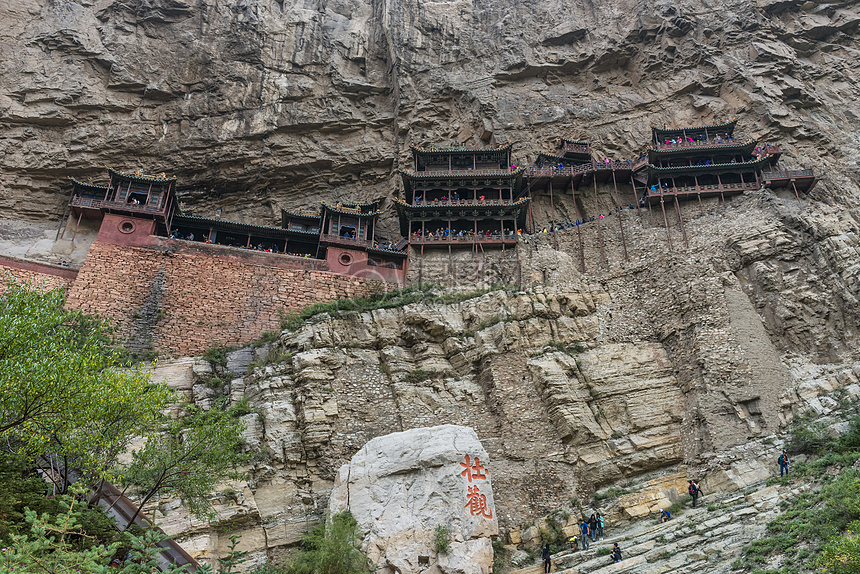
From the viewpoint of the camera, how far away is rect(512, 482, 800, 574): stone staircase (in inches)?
571

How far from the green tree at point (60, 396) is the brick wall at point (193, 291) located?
10553 mm

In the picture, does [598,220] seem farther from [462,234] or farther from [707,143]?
[707,143]

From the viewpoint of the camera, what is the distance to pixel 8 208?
3200 cm

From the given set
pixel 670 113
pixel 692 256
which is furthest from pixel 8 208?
pixel 670 113

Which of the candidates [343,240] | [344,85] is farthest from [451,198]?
[344,85]

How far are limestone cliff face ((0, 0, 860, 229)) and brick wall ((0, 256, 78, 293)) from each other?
324 inches

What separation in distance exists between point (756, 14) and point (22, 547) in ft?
132

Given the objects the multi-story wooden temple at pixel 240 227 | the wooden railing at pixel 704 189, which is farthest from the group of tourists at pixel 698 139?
the multi-story wooden temple at pixel 240 227

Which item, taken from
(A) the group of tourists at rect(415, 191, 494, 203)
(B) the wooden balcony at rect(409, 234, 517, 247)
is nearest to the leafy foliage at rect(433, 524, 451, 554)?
(B) the wooden balcony at rect(409, 234, 517, 247)

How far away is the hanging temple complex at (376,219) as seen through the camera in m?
26.3

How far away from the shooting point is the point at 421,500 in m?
16.3

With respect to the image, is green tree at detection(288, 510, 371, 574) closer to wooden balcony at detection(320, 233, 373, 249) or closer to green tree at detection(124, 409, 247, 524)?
green tree at detection(124, 409, 247, 524)

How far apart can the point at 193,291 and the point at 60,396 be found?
15076 millimetres

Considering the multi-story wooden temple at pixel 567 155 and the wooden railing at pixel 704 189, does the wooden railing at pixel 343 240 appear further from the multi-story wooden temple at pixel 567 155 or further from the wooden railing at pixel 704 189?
the wooden railing at pixel 704 189
